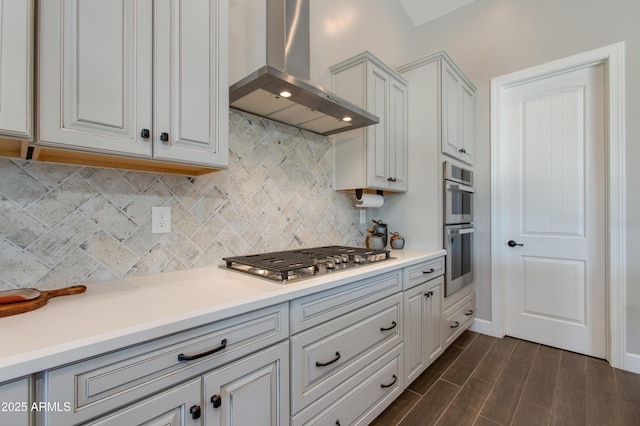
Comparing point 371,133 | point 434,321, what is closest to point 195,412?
point 434,321

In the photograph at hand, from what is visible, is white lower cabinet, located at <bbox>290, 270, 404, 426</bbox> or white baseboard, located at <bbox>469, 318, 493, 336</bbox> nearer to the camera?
white lower cabinet, located at <bbox>290, 270, 404, 426</bbox>

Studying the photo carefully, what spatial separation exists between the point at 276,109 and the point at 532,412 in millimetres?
2419

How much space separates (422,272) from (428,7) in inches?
118

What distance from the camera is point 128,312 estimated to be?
34.9 inches

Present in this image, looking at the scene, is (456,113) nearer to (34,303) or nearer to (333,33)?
(333,33)

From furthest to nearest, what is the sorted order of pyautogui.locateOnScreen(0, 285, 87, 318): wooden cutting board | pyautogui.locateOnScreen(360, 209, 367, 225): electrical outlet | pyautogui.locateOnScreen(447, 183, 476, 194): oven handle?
pyautogui.locateOnScreen(360, 209, 367, 225): electrical outlet
pyautogui.locateOnScreen(447, 183, 476, 194): oven handle
pyautogui.locateOnScreen(0, 285, 87, 318): wooden cutting board

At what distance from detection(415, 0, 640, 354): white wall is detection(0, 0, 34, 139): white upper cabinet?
3.36m

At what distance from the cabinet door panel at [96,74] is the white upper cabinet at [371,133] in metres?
1.49

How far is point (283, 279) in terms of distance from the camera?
1234 millimetres

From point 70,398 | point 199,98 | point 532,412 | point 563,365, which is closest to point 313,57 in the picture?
point 199,98

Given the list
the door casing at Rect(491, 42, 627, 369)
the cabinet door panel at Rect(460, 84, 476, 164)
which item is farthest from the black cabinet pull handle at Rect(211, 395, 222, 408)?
the door casing at Rect(491, 42, 627, 369)

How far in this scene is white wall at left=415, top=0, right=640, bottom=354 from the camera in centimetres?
233

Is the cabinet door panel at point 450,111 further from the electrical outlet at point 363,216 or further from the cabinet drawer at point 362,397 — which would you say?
the cabinet drawer at point 362,397

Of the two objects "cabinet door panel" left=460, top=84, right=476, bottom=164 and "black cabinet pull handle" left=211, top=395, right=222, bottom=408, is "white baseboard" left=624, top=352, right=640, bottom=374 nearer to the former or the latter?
"cabinet door panel" left=460, top=84, right=476, bottom=164
